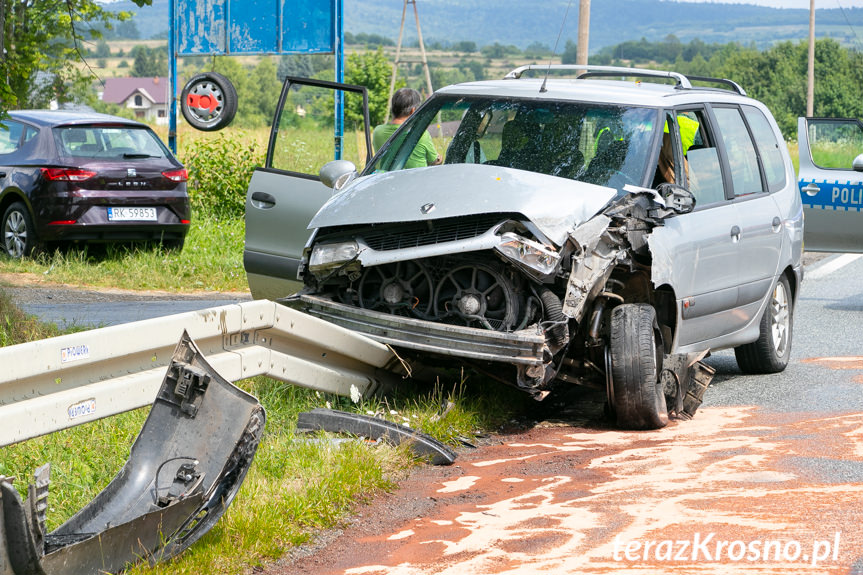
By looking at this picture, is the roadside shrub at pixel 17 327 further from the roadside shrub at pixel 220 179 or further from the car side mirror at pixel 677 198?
the roadside shrub at pixel 220 179

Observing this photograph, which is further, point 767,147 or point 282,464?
point 767,147

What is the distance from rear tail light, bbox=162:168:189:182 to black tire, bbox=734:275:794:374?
294 inches

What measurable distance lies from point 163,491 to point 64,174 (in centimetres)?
920

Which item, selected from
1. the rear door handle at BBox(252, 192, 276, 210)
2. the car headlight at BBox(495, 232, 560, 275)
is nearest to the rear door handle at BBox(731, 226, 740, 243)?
the car headlight at BBox(495, 232, 560, 275)

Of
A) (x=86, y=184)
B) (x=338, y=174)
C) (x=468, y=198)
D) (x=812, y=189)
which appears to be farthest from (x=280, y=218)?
(x=812, y=189)

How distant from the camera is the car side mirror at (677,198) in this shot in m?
6.88

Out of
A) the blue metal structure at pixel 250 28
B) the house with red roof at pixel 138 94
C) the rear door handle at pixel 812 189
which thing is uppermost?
the blue metal structure at pixel 250 28

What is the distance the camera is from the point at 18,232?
44.8 ft

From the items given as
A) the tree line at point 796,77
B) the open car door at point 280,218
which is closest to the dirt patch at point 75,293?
the open car door at point 280,218

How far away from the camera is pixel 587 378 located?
7.01 meters

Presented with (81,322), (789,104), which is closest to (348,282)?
(81,322)

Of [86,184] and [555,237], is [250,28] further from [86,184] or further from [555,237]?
[555,237]

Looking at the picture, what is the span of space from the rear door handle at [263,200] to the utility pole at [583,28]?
8.34 meters

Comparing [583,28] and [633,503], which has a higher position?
[583,28]
